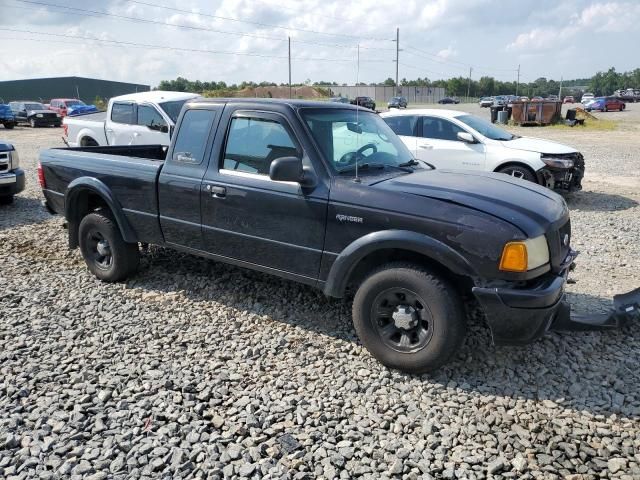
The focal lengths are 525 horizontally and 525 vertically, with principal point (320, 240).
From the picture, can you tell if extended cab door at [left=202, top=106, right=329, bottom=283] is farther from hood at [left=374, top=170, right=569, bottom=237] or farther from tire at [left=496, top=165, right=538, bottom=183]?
tire at [left=496, top=165, right=538, bottom=183]

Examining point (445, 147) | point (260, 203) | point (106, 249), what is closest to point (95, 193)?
point (106, 249)

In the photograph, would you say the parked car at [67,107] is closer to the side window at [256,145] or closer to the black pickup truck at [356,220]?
the black pickup truck at [356,220]

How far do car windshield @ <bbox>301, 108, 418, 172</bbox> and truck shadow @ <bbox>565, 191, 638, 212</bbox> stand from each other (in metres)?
5.96

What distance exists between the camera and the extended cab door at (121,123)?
11.0 meters

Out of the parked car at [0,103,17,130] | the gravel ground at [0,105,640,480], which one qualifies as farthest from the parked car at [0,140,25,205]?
the parked car at [0,103,17,130]

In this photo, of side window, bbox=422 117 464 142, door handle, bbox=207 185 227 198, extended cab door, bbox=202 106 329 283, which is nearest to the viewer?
extended cab door, bbox=202 106 329 283

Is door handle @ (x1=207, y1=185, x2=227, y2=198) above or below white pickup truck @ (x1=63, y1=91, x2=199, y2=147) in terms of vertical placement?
below

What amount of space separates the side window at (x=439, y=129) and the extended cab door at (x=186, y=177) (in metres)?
5.87

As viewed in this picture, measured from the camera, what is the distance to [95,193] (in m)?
5.47

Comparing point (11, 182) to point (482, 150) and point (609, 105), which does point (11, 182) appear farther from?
point (609, 105)

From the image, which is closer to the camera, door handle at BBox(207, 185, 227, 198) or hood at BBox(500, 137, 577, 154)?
door handle at BBox(207, 185, 227, 198)

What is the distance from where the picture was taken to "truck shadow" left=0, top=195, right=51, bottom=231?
829 cm

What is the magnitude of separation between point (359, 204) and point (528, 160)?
633cm

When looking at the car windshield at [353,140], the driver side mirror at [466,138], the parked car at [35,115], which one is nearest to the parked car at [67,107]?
the parked car at [35,115]
